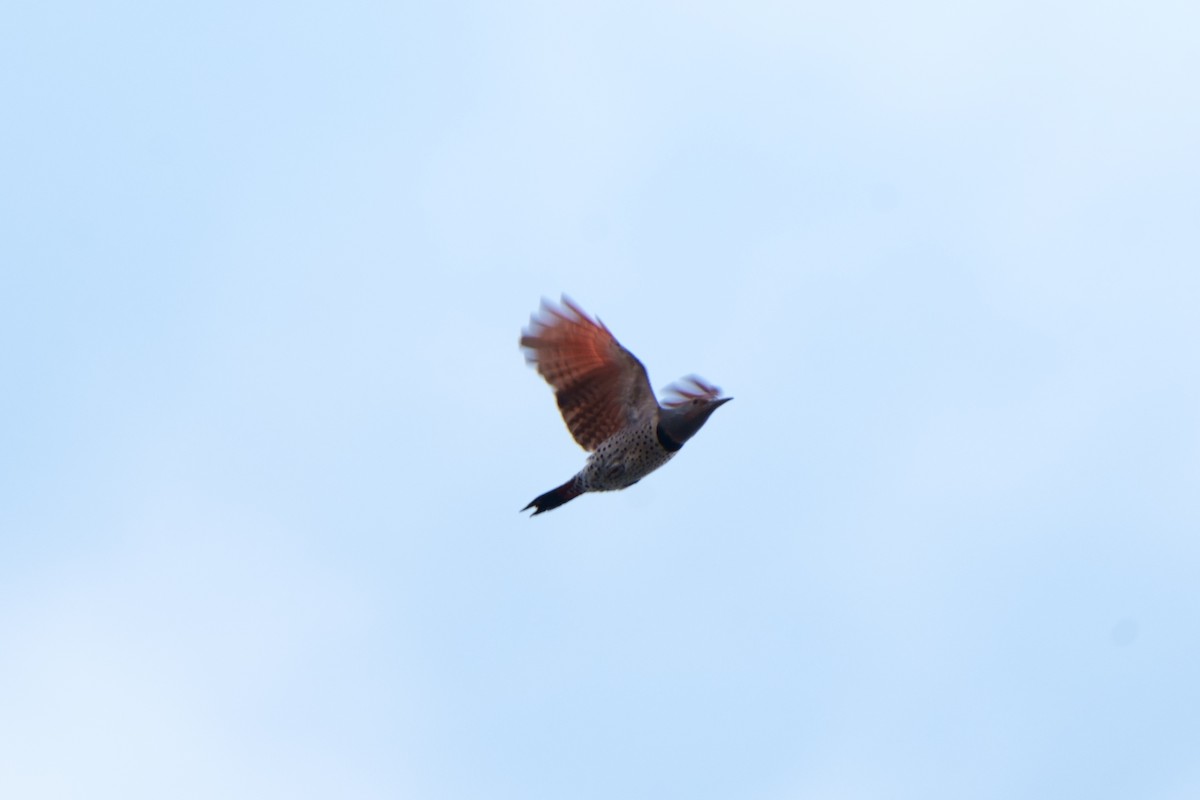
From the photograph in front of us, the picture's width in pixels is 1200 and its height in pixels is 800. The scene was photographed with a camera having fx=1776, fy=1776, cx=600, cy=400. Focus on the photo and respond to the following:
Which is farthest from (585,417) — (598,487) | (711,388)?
(711,388)

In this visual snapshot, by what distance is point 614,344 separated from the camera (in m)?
14.7

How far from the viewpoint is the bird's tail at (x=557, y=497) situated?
15039mm

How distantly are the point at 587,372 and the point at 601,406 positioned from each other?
391 mm

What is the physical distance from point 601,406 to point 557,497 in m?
0.88

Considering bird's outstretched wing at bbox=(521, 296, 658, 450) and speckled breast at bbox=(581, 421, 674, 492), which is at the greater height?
bird's outstretched wing at bbox=(521, 296, 658, 450)

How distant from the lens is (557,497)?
49.8 ft

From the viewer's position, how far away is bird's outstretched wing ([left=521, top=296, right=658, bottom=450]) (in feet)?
48.6

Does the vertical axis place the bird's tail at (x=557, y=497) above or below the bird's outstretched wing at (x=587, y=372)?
below

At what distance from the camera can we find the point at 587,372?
1509 centimetres

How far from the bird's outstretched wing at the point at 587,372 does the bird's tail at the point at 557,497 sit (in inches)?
15.6

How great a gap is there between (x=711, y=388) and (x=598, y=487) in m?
2.17

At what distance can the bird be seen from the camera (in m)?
14.9

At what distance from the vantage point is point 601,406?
603 inches

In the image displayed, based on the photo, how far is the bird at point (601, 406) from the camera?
1488cm
